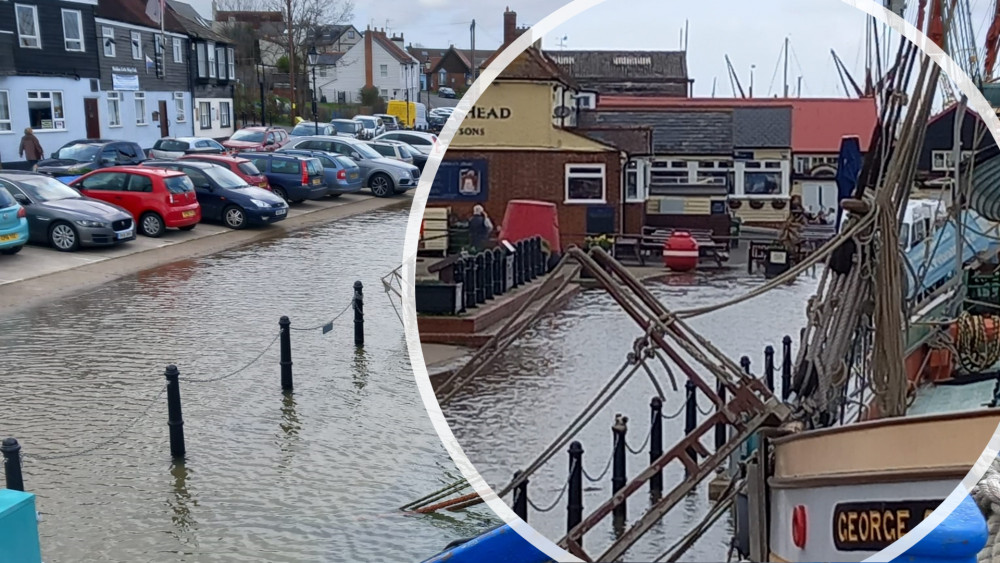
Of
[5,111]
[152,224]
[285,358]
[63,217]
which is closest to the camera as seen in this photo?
[285,358]

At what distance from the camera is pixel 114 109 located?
33562 millimetres

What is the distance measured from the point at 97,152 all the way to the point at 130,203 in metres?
5.62

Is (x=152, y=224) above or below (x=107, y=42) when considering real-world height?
below

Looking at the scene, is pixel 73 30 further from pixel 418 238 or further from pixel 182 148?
pixel 418 238

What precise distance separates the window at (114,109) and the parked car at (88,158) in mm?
9601

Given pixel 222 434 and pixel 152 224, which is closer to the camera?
pixel 222 434

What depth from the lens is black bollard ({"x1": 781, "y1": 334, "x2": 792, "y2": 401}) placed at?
157 cm

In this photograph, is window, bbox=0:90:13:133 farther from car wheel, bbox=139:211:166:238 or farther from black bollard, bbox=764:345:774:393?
black bollard, bbox=764:345:774:393

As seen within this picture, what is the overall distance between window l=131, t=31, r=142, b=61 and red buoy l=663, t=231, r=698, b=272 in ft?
118

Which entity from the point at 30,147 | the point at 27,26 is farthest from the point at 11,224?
the point at 27,26

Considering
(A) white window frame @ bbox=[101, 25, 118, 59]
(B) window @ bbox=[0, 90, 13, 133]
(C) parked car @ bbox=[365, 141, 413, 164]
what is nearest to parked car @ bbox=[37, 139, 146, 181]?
(B) window @ bbox=[0, 90, 13, 133]

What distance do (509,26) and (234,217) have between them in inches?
756

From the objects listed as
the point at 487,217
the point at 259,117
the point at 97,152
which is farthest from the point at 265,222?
the point at 259,117

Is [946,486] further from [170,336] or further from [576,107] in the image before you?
[170,336]
